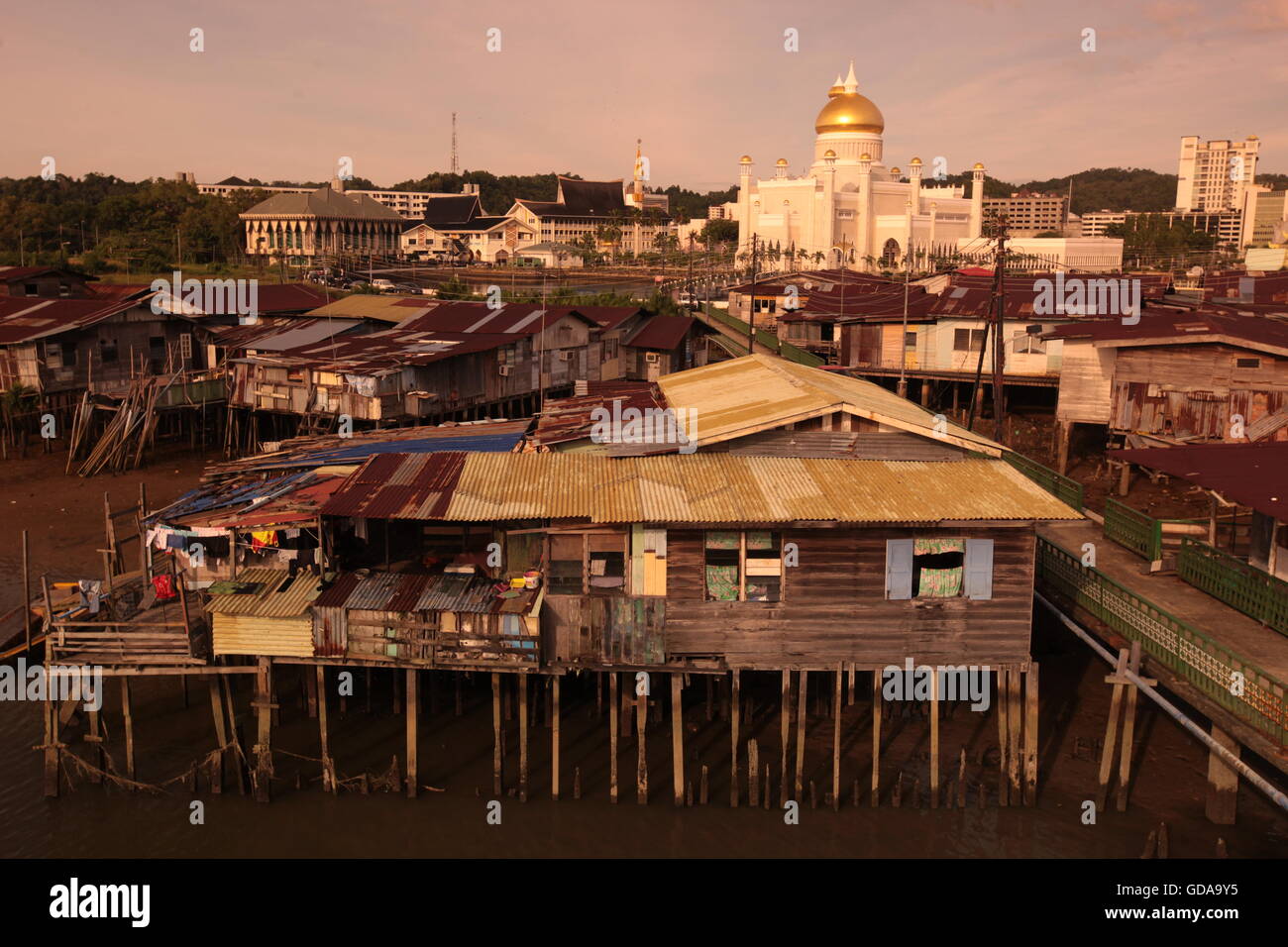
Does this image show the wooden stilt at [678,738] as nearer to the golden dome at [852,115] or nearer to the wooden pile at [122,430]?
the wooden pile at [122,430]

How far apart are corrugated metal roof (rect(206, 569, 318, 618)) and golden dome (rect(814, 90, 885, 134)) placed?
105 meters

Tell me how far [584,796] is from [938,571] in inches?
277

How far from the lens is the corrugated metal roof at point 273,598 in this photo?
55.6 feet

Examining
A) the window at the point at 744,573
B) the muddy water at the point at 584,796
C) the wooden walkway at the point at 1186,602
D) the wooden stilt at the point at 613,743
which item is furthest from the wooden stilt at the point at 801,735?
the wooden walkway at the point at 1186,602

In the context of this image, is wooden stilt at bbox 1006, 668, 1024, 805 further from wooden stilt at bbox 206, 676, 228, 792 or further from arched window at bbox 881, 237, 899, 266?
arched window at bbox 881, 237, 899, 266

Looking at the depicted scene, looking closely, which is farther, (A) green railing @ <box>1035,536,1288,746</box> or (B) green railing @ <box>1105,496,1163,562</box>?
(B) green railing @ <box>1105,496,1163,562</box>

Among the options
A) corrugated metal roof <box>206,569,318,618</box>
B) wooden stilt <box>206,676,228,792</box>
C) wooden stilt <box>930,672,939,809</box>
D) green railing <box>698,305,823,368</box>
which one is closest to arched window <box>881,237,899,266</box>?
green railing <box>698,305,823,368</box>

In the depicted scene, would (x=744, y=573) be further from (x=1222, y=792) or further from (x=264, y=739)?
(x=264, y=739)

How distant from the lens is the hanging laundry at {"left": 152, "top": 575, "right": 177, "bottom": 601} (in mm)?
18406

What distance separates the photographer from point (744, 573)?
55.7 ft

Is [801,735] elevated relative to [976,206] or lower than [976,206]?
lower

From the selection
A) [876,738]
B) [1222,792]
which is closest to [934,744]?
[876,738]

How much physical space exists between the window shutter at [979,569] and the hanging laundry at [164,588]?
45.0 ft
